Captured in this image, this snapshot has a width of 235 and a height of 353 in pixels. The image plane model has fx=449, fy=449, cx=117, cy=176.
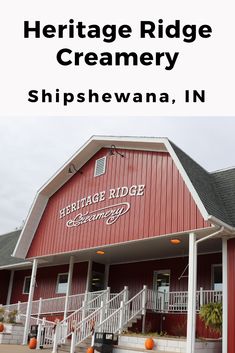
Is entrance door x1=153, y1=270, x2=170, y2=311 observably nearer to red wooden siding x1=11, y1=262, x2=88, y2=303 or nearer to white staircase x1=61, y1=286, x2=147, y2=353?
white staircase x1=61, y1=286, x2=147, y2=353

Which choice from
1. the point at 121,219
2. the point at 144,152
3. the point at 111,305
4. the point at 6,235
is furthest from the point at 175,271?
the point at 6,235

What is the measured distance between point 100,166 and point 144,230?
4.26 meters

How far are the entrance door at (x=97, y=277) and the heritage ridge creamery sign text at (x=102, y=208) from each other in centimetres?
409

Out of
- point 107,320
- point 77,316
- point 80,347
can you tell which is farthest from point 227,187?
point 77,316

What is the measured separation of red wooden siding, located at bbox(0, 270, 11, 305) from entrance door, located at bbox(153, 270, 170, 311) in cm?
1228

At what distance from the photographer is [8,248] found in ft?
91.1

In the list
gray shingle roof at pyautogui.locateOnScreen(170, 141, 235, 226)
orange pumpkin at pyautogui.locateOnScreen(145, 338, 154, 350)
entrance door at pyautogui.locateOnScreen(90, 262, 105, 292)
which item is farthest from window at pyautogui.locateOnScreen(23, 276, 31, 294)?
gray shingle roof at pyautogui.locateOnScreen(170, 141, 235, 226)

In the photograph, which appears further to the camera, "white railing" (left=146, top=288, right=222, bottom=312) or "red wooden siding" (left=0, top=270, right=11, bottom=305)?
"red wooden siding" (left=0, top=270, right=11, bottom=305)

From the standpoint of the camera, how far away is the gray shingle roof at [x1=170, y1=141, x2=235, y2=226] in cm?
1332

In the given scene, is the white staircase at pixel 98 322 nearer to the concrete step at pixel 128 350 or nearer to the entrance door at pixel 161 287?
the entrance door at pixel 161 287

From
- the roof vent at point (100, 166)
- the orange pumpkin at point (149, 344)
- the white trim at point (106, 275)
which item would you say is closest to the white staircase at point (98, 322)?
the orange pumpkin at point (149, 344)

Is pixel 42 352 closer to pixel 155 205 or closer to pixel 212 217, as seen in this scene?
pixel 155 205

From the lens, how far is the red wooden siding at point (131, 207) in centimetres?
1403

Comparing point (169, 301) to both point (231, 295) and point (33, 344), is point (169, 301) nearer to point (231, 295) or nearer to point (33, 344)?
point (231, 295)
